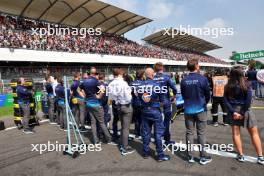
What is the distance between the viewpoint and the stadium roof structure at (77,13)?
79.3ft

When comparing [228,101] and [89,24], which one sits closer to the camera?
[228,101]

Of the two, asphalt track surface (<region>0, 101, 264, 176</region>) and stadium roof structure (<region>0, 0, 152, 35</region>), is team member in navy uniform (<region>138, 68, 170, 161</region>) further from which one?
stadium roof structure (<region>0, 0, 152, 35</region>)

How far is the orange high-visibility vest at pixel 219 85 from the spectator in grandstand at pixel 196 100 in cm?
308

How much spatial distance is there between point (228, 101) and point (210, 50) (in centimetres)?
7357

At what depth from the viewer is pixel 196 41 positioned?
5909cm

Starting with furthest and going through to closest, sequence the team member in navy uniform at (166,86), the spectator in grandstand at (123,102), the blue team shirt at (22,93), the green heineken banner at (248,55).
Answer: the green heineken banner at (248,55) < the blue team shirt at (22,93) < the spectator in grandstand at (123,102) < the team member in navy uniform at (166,86)

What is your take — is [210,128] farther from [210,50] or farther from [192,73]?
[210,50]

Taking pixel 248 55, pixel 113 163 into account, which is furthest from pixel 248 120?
pixel 248 55

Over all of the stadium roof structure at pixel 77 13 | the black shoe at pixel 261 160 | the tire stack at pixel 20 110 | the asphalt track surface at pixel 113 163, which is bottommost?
the asphalt track surface at pixel 113 163

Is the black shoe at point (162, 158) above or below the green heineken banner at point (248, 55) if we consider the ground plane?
below

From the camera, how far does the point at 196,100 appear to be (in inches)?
197

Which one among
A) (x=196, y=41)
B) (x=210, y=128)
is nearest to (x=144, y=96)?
(x=210, y=128)

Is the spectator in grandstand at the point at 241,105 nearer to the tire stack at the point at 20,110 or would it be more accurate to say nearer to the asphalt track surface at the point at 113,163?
the asphalt track surface at the point at 113,163

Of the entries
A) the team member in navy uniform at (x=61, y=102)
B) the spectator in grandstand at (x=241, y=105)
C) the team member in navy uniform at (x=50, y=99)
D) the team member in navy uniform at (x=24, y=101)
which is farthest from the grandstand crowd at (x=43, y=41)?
the spectator in grandstand at (x=241, y=105)
